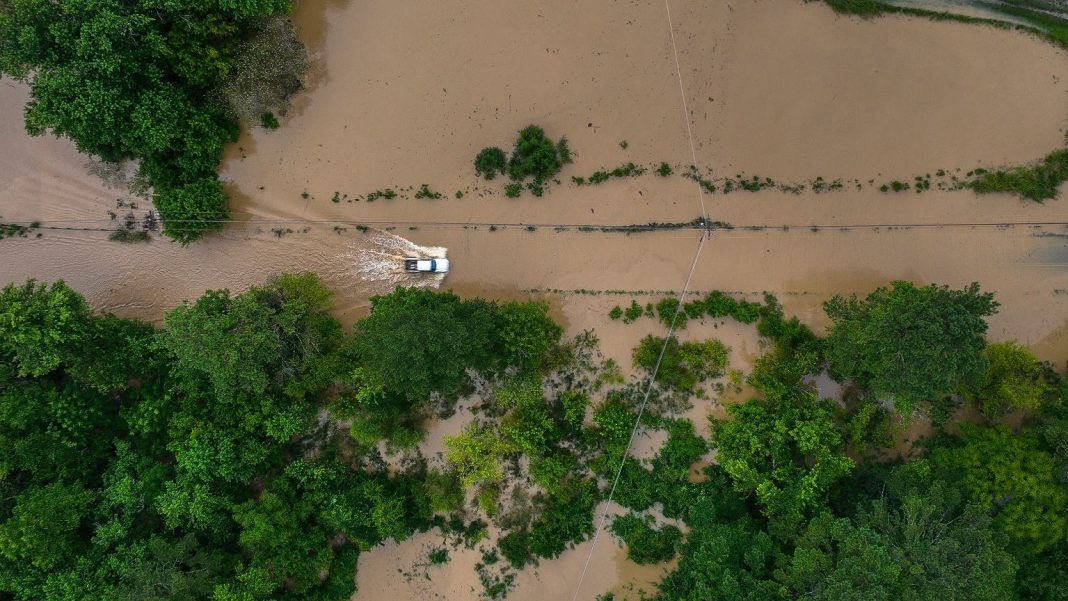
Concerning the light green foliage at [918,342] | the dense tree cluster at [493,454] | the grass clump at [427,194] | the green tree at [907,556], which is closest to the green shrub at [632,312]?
the dense tree cluster at [493,454]

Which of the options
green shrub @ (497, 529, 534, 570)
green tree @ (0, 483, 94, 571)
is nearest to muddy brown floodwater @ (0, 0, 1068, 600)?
green tree @ (0, 483, 94, 571)

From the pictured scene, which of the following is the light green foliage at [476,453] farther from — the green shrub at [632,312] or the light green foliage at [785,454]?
the light green foliage at [785,454]

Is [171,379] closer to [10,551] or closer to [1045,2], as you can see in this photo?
[10,551]

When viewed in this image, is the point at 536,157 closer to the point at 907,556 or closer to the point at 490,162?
the point at 490,162

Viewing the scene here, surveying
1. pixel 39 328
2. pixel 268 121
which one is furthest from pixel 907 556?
pixel 39 328

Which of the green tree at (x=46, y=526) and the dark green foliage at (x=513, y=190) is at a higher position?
the dark green foliage at (x=513, y=190)

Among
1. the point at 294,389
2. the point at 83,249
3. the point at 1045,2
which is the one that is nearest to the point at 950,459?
the point at 1045,2
